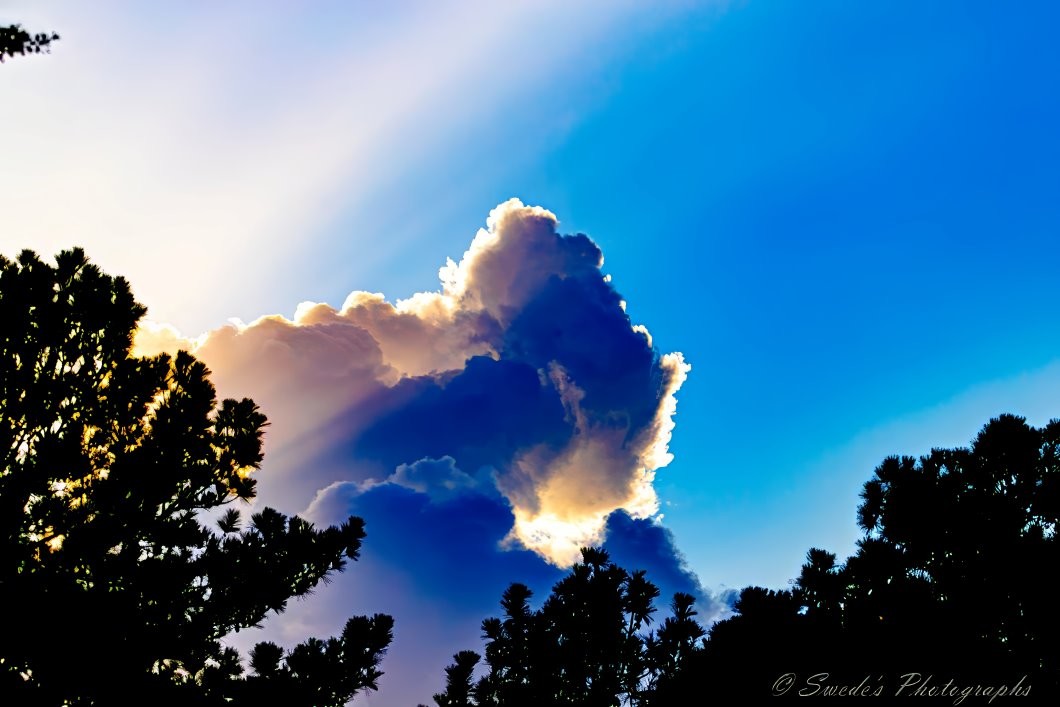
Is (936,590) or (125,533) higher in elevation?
(125,533)

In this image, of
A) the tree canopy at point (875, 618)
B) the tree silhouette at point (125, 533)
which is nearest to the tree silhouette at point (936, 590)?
the tree canopy at point (875, 618)

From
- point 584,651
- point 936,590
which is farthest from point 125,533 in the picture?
point 936,590

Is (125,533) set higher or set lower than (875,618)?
higher

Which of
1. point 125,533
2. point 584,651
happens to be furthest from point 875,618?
point 125,533

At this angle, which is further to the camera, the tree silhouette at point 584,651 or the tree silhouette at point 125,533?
the tree silhouette at point 584,651

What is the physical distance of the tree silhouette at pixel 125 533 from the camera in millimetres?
6211

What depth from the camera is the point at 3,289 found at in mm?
8578

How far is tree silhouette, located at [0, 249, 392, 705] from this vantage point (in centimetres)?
621

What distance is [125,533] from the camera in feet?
26.5

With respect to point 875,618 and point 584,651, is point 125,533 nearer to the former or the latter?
point 584,651

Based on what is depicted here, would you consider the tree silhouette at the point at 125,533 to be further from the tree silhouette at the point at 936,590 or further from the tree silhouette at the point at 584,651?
the tree silhouette at the point at 936,590

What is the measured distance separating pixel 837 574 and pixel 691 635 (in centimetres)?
392

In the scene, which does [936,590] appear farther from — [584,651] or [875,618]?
[584,651]

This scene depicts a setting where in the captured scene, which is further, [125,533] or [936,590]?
[936,590]
